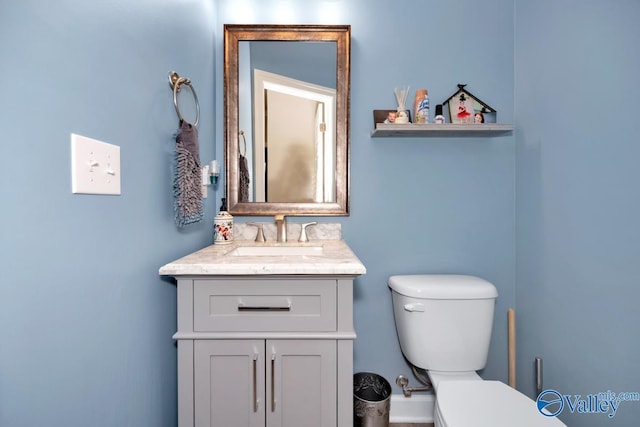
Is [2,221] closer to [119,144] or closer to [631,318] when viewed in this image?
[119,144]

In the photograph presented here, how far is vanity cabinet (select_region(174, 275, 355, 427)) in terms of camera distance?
89cm

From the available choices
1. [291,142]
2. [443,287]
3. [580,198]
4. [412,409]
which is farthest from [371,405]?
[291,142]

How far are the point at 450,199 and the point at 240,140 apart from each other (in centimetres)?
111

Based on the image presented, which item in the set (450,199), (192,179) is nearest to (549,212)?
(450,199)

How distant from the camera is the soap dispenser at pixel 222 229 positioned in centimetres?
136

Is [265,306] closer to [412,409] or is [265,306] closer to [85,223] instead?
[85,223]

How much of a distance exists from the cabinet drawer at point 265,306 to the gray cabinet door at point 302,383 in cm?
6

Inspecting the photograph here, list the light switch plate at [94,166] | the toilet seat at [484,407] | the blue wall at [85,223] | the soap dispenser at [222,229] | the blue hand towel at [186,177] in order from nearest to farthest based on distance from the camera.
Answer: the blue wall at [85,223] < the light switch plate at [94,166] < the toilet seat at [484,407] < the blue hand towel at [186,177] < the soap dispenser at [222,229]

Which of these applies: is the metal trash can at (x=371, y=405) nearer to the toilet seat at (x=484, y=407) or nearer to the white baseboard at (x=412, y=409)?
the white baseboard at (x=412, y=409)

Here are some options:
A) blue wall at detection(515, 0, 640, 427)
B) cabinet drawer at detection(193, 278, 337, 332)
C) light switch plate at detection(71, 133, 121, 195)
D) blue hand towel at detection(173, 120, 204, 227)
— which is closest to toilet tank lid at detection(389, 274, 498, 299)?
blue wall at detection(515, 0, 640, 427)

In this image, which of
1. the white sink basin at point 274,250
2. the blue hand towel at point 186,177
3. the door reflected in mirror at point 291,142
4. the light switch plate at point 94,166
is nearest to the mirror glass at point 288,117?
the door reflected in mirror at point 291,142

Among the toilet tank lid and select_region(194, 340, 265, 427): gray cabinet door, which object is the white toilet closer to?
the toilet tank lid

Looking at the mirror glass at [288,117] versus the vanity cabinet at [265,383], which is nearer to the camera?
the vanity cabinet at [265,383]

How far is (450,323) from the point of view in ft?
4.05
